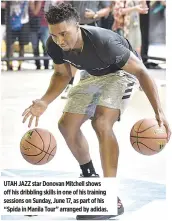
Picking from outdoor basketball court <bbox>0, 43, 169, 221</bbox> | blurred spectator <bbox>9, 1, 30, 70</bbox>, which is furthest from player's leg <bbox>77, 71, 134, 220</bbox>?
blurred spectator <bbox>9, 1, 30, 70</bbox>

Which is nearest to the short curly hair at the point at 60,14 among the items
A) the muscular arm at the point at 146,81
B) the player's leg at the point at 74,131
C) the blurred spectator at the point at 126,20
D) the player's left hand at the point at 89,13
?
the muscular arm at the point at 146,81

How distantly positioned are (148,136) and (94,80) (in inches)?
20.5

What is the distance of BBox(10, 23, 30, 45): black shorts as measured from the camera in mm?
14008

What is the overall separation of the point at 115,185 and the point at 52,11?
1176 mm

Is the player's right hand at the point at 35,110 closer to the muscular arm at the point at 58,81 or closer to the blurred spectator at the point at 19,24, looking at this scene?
the muscular arm at the point at 58,81

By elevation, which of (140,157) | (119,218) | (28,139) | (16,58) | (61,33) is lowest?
(16,58)

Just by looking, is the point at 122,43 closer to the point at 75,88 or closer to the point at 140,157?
the point at 75,88

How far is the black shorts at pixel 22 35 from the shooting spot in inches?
551

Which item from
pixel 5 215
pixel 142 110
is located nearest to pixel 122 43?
pixel 5 215

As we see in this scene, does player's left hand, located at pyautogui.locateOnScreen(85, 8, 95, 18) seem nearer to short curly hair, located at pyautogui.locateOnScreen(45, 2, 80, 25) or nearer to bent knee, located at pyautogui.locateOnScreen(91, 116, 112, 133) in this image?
bent knee, located at pyautogui.locateOnScreen(91, 116, 112, 133)

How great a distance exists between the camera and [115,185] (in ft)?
15.3

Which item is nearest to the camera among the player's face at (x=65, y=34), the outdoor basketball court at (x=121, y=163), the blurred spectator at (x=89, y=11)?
the player's face at (x=65, y=34)

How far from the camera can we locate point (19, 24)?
14047 mm

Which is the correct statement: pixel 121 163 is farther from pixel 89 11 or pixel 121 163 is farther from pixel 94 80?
pixel 89 11
